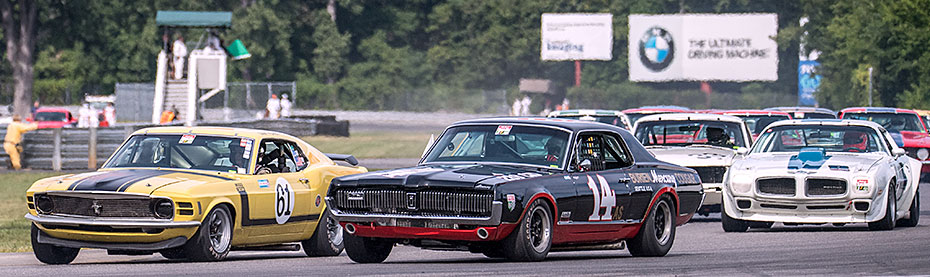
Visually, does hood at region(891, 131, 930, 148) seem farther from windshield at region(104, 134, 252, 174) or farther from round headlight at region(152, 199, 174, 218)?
round headlight at region(152, 199, 174, 218)

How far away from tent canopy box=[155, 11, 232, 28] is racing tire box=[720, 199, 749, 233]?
4092cm

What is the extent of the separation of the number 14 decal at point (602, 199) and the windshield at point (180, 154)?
314 centimetres

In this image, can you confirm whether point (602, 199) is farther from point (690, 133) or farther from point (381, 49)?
point (381, 49)

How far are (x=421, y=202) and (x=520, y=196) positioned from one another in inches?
30.2

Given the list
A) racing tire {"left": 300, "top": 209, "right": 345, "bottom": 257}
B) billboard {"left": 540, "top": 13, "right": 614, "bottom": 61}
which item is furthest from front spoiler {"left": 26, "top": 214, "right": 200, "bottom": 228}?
billboard {"left": 540, "top": 13, "right": 614, "bottom": 61}

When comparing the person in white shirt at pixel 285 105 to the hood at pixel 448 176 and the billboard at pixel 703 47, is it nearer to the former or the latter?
the billboard at pixel 703 47

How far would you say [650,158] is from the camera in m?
14.3

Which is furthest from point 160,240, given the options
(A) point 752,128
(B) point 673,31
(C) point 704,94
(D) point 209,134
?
(C) point 704,94

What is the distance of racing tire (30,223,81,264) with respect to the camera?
13.0 meters

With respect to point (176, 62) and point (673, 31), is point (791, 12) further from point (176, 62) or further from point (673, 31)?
point (176, 62)

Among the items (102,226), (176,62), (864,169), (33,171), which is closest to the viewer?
(102,226)

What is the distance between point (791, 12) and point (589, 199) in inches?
3733

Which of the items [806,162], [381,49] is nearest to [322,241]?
[806,162]

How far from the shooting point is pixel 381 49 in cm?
10706
